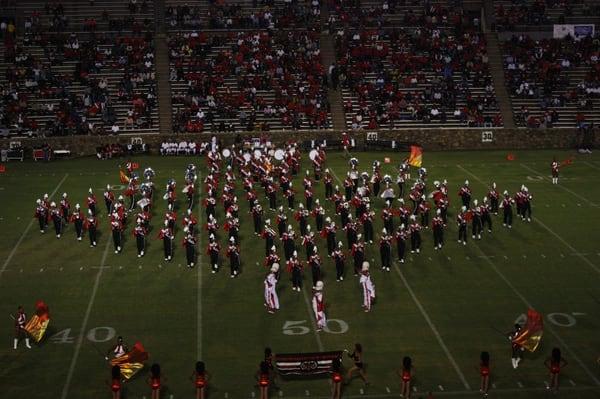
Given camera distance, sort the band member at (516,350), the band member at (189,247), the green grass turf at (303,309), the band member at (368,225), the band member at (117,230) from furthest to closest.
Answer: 1. the band member at (368,225)
2. the band member at (117,230)
3. the band member at (189,247)
4. the band member at (516,350)
5. the green grass turf at (303,309)

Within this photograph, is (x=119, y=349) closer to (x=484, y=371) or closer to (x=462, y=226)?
(x=484, y=371)

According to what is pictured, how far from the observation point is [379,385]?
57.3ft

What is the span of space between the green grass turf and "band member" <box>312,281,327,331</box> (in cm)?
32

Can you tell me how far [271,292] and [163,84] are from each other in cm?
2554

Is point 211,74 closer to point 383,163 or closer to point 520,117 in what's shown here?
point 383,163

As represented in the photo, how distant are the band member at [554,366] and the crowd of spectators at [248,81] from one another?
1033 inches

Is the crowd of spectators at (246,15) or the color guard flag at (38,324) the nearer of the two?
the color guard flag at (38,324)

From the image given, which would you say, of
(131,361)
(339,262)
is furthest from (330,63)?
(131,361)

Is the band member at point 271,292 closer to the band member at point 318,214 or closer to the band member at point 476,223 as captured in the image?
the band member at point 318,214

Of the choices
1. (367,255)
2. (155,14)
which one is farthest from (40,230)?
(155,14)

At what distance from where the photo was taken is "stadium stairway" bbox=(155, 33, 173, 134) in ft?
139

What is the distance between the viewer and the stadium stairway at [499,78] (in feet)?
144

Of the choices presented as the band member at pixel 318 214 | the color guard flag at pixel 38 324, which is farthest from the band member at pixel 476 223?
the color guard flag at pixel 38 324

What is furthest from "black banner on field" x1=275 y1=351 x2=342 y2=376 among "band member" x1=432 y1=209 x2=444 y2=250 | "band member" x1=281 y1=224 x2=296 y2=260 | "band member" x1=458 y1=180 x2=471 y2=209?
"band member" x1=458 y1=180 x2=471 y2=209
